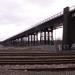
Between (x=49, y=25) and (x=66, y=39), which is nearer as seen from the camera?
(x=66, y=39)

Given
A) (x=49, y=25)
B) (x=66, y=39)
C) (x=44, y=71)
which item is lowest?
(x=44, y=71)

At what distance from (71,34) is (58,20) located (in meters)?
9.68

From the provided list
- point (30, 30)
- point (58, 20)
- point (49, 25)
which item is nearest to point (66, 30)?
point (58, 20)

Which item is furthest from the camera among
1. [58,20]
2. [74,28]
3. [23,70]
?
[58,20]

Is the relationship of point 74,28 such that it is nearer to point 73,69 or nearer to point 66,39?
point 66,39

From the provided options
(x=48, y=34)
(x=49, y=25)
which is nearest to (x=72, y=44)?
(x=49, y=25)

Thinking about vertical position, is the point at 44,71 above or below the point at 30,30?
below

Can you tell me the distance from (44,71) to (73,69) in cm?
178

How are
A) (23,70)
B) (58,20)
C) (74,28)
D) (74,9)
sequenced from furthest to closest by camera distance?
(58,20) → (74,28) → (74,9) → (23,70)

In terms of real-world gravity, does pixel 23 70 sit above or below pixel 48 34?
below

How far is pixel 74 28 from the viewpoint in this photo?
47.8m

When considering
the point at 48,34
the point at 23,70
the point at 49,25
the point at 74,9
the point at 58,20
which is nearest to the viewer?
the point at 23,70

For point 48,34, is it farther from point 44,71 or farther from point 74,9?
point 44,71

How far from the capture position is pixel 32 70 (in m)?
12.7
